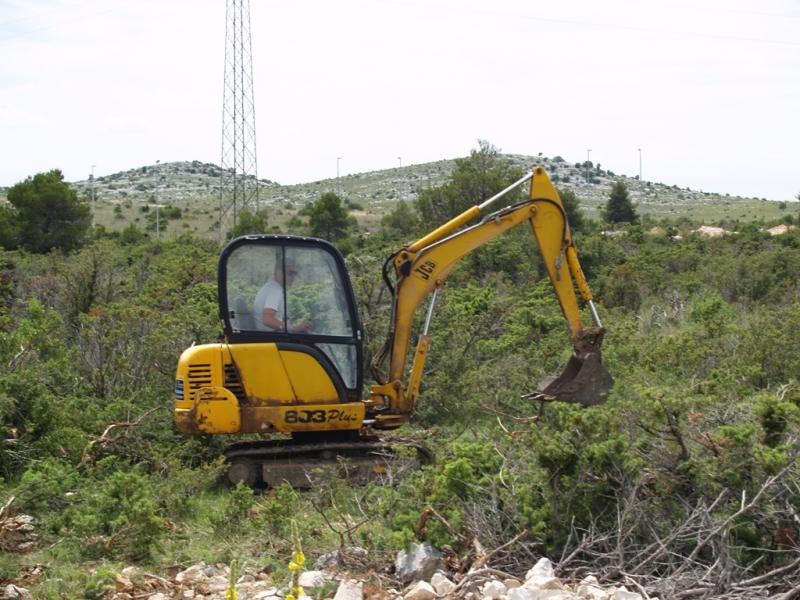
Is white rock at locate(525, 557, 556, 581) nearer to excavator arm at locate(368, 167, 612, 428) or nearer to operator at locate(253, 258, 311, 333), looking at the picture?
excavator arm at locate(368, 167, 612, 428)

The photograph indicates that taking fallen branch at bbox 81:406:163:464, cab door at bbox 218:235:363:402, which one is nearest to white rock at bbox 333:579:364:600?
cab door at bbox 218:235:363:402

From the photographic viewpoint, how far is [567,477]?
6746 mm

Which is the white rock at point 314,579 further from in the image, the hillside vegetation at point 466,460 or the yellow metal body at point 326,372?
the yellow metal body at point 326,372

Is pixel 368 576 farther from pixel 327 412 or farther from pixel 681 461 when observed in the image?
pixel 327 412

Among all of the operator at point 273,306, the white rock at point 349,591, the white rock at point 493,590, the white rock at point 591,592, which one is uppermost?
the operator at point 273,306

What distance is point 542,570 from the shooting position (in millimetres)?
6129

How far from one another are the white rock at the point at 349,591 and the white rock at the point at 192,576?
3.71 ft

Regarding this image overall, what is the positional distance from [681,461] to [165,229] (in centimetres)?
4803

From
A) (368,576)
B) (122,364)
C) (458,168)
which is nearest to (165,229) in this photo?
(458,168)

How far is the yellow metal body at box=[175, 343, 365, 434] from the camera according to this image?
31.6ft

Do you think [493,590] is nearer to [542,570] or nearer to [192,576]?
[542,570]

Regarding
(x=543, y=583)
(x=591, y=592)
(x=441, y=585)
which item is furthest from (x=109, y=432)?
(x=591, y=592)

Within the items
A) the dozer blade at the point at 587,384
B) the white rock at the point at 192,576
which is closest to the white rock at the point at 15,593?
the white rock at the point at 192,576

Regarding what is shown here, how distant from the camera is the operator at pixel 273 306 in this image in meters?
9.77
